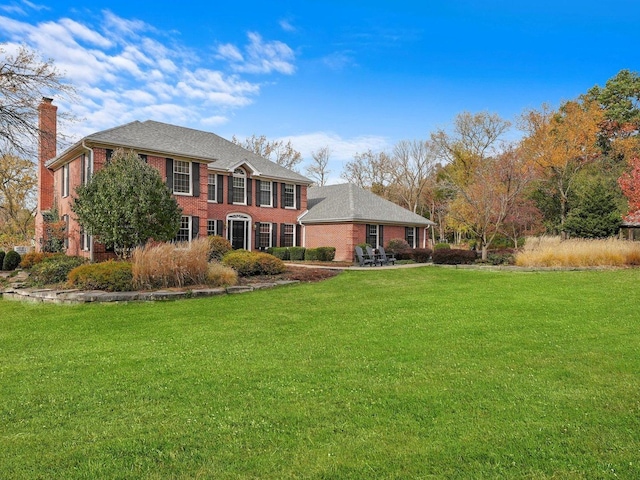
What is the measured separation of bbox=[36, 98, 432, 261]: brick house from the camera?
18547 millimetres

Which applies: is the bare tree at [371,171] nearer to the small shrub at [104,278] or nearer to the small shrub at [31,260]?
the small shrub at [31,260]

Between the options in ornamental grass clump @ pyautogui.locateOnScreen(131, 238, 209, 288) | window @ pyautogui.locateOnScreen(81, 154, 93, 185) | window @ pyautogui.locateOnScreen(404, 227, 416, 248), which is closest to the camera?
ornamental grass clump @ pyautogui.locateOnScreen(131, 238, 209, 288)

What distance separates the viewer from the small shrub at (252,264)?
43.9 feet

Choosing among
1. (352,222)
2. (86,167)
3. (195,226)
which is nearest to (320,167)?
(352,222)

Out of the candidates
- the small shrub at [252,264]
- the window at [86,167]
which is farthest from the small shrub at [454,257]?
the window at [86,167]

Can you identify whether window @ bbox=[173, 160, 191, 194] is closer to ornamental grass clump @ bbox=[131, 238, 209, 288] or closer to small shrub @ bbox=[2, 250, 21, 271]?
small shrub @ bbox=[2, 250, 21, 271]

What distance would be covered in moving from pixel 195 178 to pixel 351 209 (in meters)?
9.00

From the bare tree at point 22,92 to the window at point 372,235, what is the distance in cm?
1597

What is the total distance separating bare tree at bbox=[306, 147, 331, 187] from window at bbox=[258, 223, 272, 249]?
83.7ft

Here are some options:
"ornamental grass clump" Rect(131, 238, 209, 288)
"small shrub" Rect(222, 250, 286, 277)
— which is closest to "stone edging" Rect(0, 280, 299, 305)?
"ornamental grass clump" Rect(131, 238, 209, 288)

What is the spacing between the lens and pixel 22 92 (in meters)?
13.8

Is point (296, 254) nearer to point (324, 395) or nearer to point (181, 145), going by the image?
point (181, 145)

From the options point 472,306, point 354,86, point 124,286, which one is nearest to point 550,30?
point 354,86

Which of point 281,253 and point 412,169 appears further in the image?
point 412,169
